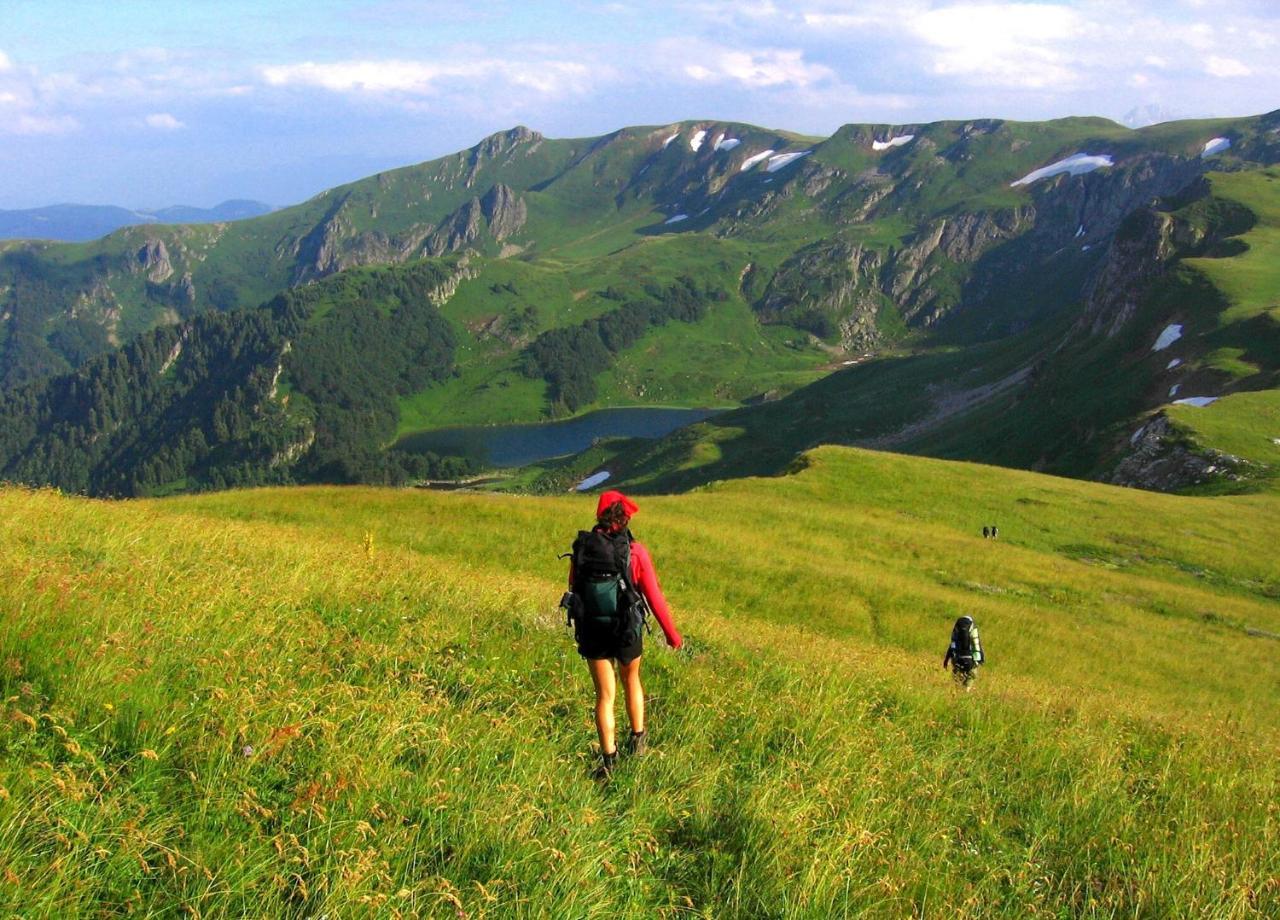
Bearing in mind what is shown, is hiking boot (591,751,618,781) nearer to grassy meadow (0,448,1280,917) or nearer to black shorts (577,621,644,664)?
grassy meadow (0,448,1280,917)

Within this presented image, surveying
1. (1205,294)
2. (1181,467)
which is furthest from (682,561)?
(1205,294)

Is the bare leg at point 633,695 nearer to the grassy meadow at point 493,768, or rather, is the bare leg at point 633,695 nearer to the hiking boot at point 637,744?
the hiking boot at point 637,744

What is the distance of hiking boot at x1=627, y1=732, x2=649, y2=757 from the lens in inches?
316

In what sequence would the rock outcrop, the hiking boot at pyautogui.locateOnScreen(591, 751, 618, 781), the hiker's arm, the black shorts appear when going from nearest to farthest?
1. the hiking boot at pyautogui.locateOnScreen(591, 751, 618, 781)
2. the black shorts
3. the hiker's arm
4. the rock outcrop

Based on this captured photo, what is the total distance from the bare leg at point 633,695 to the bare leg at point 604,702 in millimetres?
174

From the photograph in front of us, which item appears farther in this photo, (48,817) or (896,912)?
(896,912)

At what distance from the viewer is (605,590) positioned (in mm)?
8555

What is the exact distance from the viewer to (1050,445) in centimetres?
9356

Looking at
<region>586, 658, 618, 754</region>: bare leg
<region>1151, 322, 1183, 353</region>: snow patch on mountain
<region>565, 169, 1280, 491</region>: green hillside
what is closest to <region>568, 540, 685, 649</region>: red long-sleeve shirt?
<region>586, 658, 618, 754</region>: bare leg

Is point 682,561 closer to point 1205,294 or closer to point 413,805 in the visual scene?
point 413,805

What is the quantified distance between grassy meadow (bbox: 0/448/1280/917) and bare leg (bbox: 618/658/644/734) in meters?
0.35

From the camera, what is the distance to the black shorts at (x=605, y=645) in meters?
8.52

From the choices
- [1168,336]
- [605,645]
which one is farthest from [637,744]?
[1168,336]

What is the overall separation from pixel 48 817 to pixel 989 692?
41.8ft
